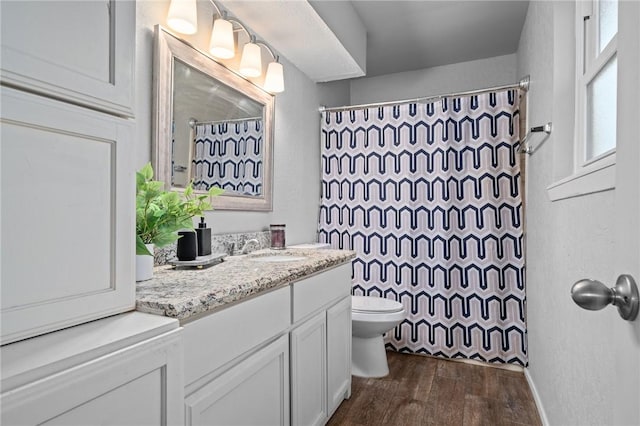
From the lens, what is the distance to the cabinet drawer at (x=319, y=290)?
55.4 inches

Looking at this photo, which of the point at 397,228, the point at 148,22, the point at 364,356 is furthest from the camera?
the point at 397,228

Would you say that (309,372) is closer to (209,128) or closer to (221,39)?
(209,128)

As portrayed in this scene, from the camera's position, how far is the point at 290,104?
2479 millimetres

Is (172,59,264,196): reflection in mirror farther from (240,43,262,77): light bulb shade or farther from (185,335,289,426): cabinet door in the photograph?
(185,335,289,426): cabinet door

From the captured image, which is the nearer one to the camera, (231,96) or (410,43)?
(231,96)

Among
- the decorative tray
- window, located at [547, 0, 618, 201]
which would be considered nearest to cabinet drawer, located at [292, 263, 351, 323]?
the decorative tray

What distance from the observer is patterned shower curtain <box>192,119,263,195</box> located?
5.56ft

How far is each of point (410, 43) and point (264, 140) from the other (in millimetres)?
1568

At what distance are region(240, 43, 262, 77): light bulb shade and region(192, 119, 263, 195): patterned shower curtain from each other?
25 cm

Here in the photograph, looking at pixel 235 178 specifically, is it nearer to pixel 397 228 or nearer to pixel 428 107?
pixel 397 228

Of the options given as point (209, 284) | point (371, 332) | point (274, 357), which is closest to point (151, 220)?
point (209, 284)

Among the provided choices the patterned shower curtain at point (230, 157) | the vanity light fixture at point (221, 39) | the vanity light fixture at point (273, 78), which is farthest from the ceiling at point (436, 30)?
the patterned shower curtain at point (230, 157)

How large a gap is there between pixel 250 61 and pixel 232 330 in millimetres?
1415

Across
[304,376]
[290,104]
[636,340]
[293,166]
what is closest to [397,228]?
[293,166]
